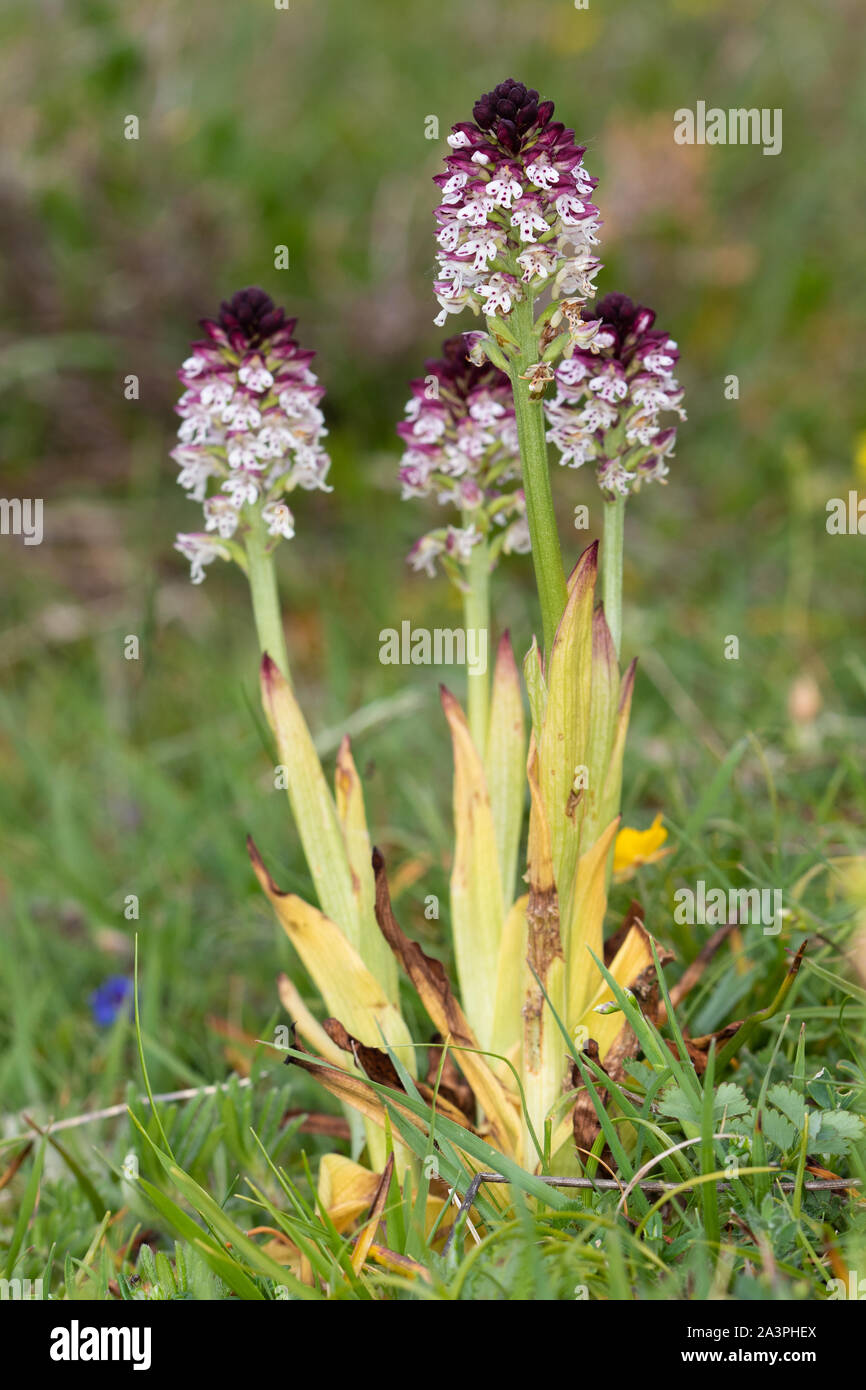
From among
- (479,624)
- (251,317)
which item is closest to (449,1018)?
(479,624)

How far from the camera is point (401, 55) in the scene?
22.7 ft

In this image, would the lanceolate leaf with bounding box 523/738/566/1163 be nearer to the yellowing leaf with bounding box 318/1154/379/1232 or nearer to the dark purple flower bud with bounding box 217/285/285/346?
the yellowing leaf with bounding box 318/1154/379/1232

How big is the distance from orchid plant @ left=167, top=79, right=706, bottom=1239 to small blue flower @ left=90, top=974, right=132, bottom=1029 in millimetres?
728

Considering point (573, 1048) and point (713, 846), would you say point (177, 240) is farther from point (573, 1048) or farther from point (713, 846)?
point (573, 1048)

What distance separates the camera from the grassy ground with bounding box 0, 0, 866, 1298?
2055mm

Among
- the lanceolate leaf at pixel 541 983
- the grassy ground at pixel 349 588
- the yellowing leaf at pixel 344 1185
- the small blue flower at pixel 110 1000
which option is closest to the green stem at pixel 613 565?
the lanceolate leaf at pixel 541 983

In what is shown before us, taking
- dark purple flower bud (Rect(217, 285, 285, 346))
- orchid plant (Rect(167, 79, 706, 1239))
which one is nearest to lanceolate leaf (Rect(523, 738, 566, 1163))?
orchid plant (Rect(167, 79, 706, 1239))

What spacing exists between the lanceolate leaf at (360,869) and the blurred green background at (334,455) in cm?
46

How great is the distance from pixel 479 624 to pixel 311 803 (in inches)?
17.5

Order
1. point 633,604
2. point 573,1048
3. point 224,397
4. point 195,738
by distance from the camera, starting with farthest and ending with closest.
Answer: point 633,604 → point 195,738 → point 224,397 → point 573,1048

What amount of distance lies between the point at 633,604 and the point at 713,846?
1831 mm

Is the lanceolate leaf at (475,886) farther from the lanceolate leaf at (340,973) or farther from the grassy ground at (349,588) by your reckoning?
the grassy ground at (349,588)

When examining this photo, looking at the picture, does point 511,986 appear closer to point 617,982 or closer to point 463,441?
point 617,982
